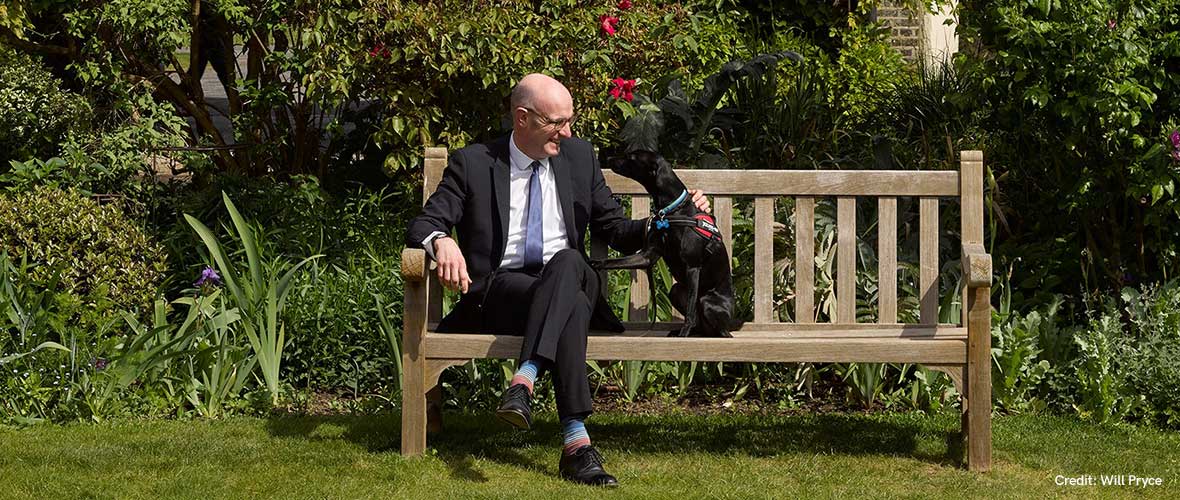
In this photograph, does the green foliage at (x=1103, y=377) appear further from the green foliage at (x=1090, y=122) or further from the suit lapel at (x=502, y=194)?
the suit lapel at (x=502, y=194)

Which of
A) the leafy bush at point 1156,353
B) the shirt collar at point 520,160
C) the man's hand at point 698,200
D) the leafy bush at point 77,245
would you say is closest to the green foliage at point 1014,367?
the leafy bush at point 1156,353

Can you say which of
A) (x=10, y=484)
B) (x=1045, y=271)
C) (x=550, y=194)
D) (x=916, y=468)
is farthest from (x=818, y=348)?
(x=10, y=484)

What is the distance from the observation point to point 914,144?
23.9 ft

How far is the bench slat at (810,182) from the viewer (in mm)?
4941

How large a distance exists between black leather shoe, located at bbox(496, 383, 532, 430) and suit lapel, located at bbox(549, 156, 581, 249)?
672mm

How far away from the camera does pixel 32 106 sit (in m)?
6.74

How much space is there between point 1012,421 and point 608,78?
7.04 ft

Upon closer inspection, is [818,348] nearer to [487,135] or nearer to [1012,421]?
[1012,421]

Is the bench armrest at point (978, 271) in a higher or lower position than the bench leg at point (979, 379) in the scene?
higher

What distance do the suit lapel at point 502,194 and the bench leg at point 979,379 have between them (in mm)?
1402

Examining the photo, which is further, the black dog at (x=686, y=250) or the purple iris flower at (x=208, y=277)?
the purple iris flower at (x=208, y=277)

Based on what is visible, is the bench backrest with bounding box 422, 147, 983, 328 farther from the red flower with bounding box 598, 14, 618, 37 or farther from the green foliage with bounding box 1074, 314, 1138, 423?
the red flower with bounding box 598, 14, 618, 37

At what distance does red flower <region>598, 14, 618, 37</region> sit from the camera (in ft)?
20.2

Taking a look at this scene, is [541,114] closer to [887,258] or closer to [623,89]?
[887,258]
